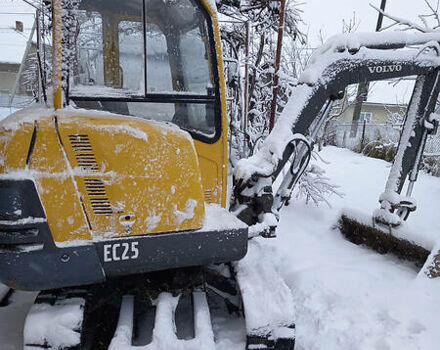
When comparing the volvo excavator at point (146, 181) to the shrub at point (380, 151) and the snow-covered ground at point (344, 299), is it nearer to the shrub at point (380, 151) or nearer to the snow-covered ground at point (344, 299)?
the snow-covered ground at point (344, 299)

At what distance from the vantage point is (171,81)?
7.63 ft

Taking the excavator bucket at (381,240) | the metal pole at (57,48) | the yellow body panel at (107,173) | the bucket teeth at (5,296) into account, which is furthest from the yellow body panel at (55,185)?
the excavator bucket at (381,240)

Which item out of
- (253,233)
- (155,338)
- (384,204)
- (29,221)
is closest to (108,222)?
(29,221)

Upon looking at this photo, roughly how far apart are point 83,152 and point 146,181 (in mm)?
338

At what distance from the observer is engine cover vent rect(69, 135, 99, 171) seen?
169cm

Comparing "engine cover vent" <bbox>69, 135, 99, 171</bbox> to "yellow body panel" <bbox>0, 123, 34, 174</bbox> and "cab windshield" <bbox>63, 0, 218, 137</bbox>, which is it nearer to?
"yellow body panel" <bbox>0, 123, 34, 174</bbox>

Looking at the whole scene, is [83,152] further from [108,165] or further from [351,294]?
[351,294]

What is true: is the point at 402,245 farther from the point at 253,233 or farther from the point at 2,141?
the point at 2,141

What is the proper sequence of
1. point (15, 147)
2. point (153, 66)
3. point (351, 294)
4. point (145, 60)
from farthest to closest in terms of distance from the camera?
1. point (351, 294)
2. point (153, 66)
3. point (145, 60)
4. point (15, 147)

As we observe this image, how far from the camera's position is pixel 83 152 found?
171 centimetres

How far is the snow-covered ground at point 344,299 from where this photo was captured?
2494 mm

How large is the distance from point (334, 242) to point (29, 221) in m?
3.44

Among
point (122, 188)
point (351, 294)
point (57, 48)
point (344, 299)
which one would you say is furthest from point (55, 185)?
point (351, 294)

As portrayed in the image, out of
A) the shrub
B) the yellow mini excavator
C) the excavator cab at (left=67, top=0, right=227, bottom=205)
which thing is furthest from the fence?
the yellow mini excavator
